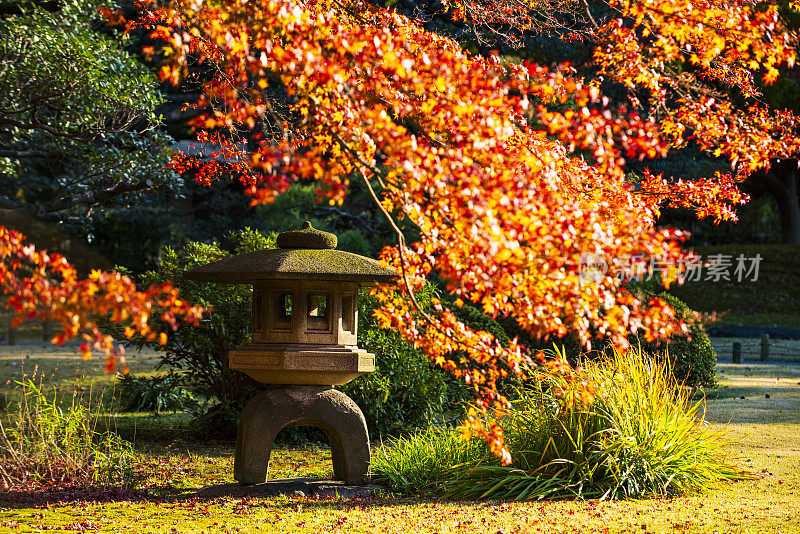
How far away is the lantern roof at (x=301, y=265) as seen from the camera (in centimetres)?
567

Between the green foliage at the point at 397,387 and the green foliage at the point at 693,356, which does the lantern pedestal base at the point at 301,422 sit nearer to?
the green foliage at the point at 397,387

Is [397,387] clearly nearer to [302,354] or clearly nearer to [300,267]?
[302,354]

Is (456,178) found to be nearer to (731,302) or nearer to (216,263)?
(216,263)

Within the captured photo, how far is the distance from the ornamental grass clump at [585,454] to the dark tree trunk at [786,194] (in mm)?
23720

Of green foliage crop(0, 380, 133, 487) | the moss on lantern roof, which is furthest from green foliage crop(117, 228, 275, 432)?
the moss on lantern roof

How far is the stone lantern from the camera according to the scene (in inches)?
228

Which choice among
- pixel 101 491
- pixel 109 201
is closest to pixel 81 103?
pixel 109 201

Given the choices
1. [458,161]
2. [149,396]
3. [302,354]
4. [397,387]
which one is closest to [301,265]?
[302,354]

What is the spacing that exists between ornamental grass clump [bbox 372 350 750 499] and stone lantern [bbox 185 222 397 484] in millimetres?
558

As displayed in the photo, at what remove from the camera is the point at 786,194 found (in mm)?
28344

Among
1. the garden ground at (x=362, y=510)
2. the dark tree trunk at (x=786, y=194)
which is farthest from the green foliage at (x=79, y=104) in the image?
the dark tree trunk at (x=786, y=194)

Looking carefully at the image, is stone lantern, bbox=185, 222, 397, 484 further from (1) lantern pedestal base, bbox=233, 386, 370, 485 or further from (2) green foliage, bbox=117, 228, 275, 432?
(2) green foliage, bbox=117, 228, 275, 432

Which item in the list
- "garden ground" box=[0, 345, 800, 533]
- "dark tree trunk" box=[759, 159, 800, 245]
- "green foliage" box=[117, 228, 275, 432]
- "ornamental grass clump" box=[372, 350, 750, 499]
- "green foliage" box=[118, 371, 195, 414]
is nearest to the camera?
"garden ground" box=[0, 345, 800, 533]

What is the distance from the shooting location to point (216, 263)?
6012mm
